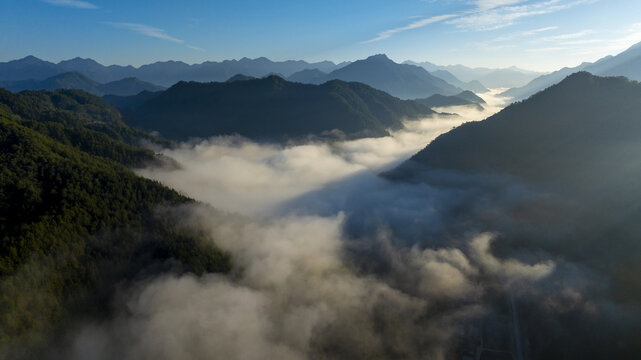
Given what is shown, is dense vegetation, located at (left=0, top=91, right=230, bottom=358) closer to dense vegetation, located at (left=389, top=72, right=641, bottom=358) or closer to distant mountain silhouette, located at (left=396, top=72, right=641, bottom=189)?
dense vegetation, located at (left=389, top=72, right=641, bottom=358)

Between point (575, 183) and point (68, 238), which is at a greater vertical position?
point (575, 183)

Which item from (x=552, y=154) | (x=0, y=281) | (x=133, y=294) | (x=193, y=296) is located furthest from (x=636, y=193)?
(x=0, y=281)

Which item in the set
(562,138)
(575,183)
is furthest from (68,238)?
(562,138)

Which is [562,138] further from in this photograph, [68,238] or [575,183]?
[68,238]

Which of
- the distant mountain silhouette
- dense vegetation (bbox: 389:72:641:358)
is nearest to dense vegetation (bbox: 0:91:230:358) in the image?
dense vegetation (bbox: 389:72:641:358)

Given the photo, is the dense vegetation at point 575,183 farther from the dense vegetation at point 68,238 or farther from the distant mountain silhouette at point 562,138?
the dense vegetation at point 68,238
